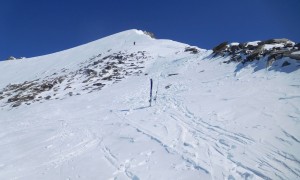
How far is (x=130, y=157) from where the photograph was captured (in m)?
8.44

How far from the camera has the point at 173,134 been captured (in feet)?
33.3

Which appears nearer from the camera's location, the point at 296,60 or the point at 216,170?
the point at 216,170

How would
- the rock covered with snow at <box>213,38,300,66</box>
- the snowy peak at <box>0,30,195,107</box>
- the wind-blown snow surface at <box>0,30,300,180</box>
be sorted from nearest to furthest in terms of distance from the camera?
the wind-blown snow surface at <box>0,30,300,180</box> < the rock covered with snow at <box>213,38,300,66</box> < the snowy peak at <box>0,30,195,107</box>

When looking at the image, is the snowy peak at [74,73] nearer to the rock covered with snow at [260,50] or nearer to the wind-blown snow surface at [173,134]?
the wind-blown snow surface at [173,134]

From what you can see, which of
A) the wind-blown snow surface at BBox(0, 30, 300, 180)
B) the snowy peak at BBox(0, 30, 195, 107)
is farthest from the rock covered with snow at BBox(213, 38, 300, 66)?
the snowy peak at BBox(0, 30, 195, 107)

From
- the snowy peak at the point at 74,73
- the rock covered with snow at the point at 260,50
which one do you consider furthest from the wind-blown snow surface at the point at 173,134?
the snowy peak at the point at 74,73

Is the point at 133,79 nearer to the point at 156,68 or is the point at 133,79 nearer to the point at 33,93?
the point at 156,68

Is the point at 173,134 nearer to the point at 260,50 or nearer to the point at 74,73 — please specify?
the point at 260,50

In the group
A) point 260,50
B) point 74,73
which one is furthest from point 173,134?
point 74,73

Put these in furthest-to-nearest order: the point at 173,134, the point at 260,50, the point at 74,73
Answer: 1. the point at 74,73
2. the point at 260,50
3. the point at 173,134

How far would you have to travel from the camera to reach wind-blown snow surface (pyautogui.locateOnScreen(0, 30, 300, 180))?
7.38 m

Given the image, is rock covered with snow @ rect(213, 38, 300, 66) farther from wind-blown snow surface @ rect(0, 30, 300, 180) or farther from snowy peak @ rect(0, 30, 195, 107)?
snowy peak @ rect(0, 30, 195, 107)

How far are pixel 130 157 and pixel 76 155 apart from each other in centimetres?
216

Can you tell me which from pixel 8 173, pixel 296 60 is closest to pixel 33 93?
pixel 8 173
